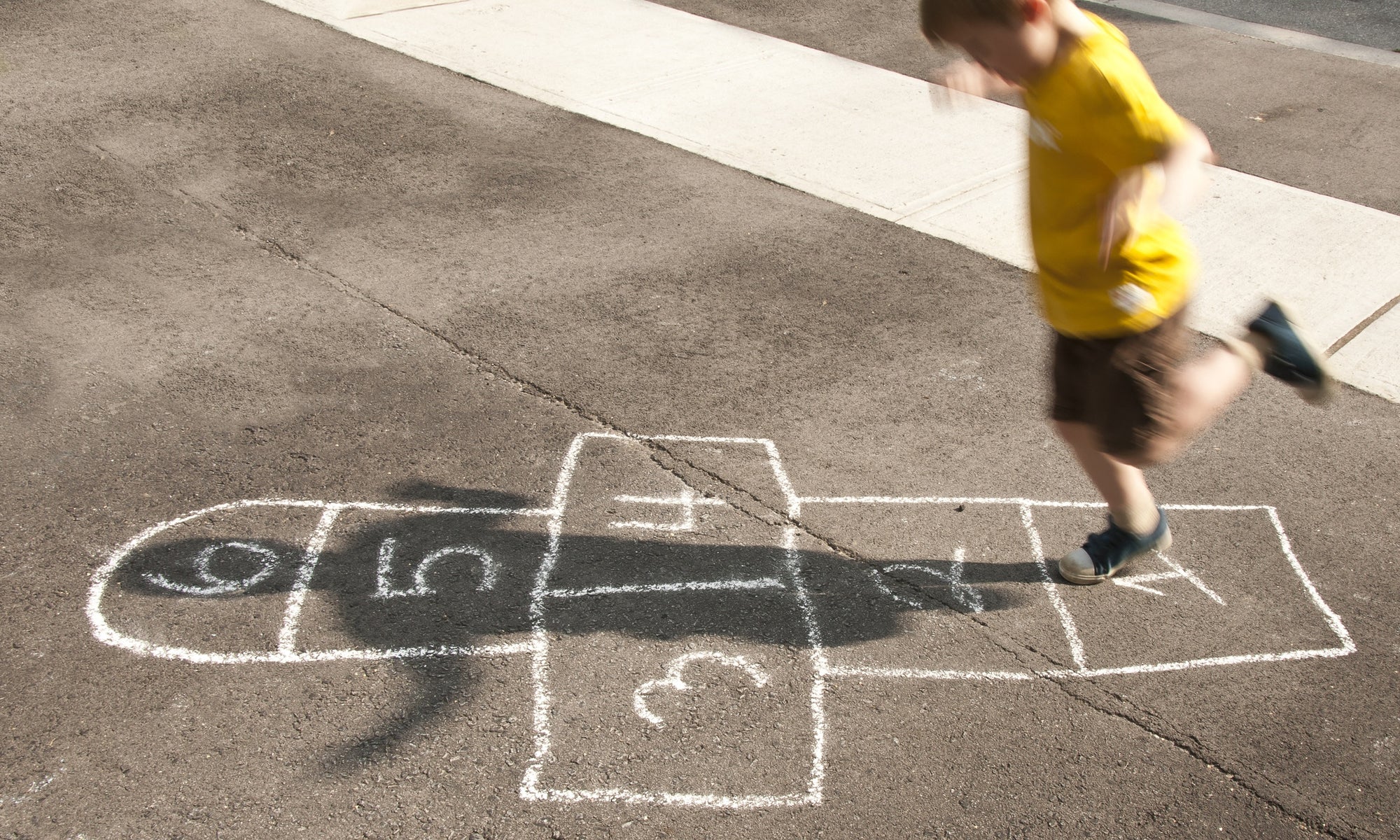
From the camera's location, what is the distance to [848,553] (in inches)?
149

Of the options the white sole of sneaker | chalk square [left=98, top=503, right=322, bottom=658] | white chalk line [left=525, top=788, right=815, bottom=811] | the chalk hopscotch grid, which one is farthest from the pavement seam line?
chalk square [left=98, top=503, right=322, bottom=658]

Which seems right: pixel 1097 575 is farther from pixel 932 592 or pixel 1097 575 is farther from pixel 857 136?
pixel 857 136

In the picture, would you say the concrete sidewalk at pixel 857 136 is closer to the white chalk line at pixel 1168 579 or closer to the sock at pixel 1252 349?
the sock at pixel 1252 349

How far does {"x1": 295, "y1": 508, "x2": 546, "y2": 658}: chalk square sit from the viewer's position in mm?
3389

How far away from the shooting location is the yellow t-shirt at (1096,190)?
2.76m

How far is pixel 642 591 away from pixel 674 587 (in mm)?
102

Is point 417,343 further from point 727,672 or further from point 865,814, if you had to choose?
point 865,814

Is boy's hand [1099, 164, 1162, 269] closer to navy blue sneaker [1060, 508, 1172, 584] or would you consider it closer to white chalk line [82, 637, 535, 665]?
navy blue sneaker [1060, 508, 1172, 584]

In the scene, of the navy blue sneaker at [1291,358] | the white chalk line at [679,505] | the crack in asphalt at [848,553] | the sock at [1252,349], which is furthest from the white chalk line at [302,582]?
the navy blue sneaker at [1291,358]

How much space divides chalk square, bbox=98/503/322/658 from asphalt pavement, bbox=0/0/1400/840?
13 mm

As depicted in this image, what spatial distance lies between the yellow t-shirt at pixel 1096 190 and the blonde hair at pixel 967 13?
20 centimetres

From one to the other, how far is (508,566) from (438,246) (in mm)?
2615

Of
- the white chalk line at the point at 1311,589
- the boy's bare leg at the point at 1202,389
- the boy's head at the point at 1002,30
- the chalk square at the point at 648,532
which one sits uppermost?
the boy's head at the point at 1002,30

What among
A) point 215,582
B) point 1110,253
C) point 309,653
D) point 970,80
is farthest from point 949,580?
point 215,582
